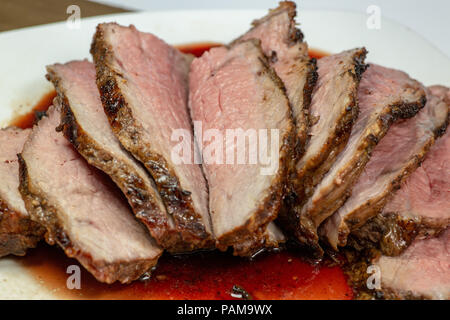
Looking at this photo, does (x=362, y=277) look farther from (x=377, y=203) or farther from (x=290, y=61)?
(x=290, y=61)

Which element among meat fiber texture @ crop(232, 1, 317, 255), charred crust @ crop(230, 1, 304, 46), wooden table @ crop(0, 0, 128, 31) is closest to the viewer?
meat fiber texture @ crop(232, 1, 317, 255)

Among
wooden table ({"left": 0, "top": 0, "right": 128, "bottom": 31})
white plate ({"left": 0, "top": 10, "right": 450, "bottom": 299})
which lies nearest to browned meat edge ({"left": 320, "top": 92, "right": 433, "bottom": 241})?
white plate ({"left": 0, "top": 10, "right": 450, "bottom": 299})

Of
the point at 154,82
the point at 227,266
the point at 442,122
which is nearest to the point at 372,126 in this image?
the point at 442,122

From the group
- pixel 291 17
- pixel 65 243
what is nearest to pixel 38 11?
pixel 291 17

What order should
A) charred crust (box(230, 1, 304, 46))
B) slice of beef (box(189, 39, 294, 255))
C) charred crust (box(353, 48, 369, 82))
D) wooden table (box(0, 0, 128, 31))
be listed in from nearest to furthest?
1. slice of beef (box(189, 39, 294, 255))
2. charred crust (box(353, 48, 369, 82))
3. charred crust (box(230, 1, 304, 46))
4. wooden table (box(0, 0, 128, 31))

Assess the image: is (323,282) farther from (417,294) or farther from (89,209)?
(89,209)

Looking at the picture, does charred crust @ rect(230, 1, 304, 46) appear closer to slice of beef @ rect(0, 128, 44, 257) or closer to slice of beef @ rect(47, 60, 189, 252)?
slice of beef @ rect(47, 60, 189, 252)
